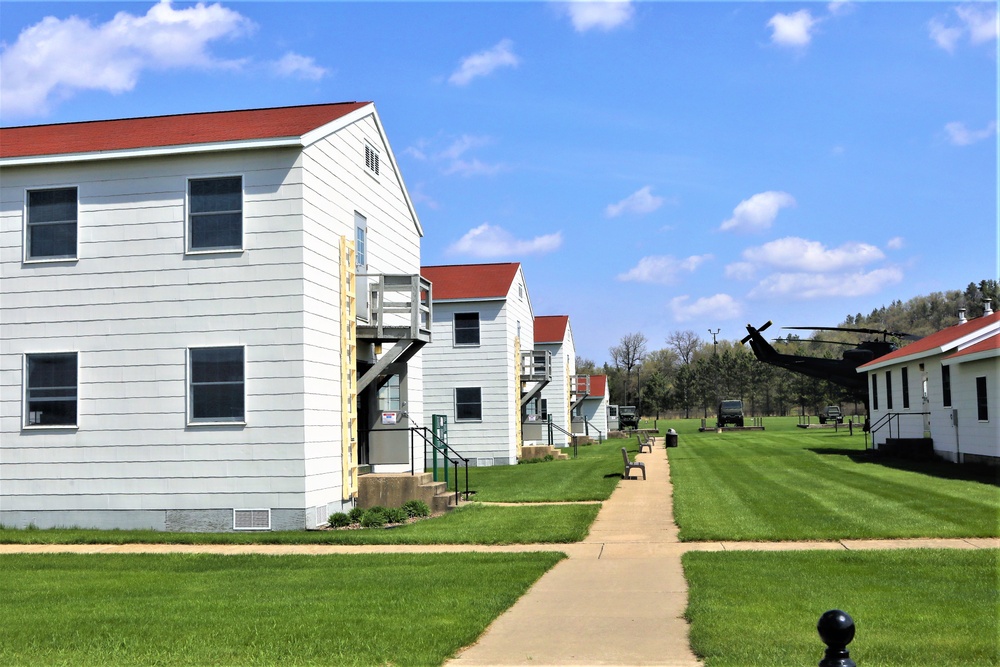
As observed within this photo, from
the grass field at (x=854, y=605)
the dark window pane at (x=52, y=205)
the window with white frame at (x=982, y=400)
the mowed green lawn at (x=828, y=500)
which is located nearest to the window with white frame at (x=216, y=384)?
the dark window pane at (x=52, y=205)

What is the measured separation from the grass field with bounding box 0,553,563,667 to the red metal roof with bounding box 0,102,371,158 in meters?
7.54

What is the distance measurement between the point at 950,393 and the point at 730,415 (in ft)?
137

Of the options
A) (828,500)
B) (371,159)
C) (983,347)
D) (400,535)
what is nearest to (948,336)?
(983,347)

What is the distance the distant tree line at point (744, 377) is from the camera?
362ft

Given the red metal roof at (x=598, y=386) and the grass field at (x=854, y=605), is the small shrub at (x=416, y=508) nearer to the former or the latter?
the grass field at (x=854, y=605)

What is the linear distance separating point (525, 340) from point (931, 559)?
100 ft

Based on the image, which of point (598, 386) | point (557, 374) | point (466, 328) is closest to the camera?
point (466, 328)

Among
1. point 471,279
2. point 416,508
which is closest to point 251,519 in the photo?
point 416,508

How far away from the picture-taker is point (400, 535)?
15.2 meters

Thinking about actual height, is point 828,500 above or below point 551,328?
below

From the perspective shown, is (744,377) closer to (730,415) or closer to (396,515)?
(730,415)

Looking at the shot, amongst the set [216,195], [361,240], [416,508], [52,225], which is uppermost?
[216,195]

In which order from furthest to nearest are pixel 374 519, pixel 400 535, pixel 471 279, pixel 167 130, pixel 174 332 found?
1. pixel 471 279
2. pixel 167 130
3. pixel 374 519
4. pixel 174 332
5. pixel 400 535

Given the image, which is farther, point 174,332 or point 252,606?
point 174,332
